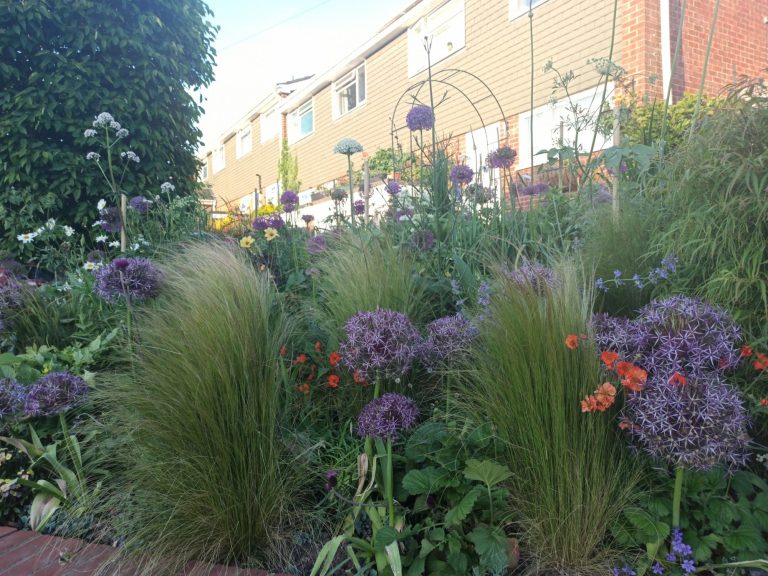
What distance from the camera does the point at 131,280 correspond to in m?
2.48

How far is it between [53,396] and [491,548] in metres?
1.60

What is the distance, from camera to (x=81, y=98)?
211 inches

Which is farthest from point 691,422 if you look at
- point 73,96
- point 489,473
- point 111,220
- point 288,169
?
point 288,169

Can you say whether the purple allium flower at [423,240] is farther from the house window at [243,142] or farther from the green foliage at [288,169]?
the house window at [243,142]

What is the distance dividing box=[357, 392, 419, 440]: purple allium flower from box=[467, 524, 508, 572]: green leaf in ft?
1.12

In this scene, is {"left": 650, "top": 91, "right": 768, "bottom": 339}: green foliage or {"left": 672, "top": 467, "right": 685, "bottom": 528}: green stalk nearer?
{"left": 672, "top": 467, "right": 685, "bottom": 528}: green stalk

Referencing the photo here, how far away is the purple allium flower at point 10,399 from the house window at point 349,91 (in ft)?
44.4

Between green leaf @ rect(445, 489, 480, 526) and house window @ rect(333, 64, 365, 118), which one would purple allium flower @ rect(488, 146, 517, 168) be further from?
house window @ rect(333, 64, 365, 118)

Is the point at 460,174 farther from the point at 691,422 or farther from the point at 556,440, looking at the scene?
the point at 691,422

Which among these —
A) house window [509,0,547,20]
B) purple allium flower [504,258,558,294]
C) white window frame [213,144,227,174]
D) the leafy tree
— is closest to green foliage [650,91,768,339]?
purple allium flower [504,258,558,294]

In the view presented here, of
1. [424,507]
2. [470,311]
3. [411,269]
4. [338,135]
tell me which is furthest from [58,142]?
[338,135]

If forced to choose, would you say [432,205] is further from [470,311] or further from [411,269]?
[470,311]

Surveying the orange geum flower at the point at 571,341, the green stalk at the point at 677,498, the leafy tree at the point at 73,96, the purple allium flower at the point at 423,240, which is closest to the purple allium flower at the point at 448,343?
the orange geum flower at the point at 571,341

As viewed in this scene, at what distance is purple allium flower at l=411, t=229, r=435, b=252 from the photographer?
2865 millimetres
